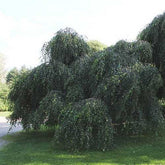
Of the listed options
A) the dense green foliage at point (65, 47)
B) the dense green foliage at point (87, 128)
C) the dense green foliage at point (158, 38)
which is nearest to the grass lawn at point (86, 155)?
the dense green foliage at point (87, 128)

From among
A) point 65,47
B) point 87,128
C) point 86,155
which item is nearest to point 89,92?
point 87,128

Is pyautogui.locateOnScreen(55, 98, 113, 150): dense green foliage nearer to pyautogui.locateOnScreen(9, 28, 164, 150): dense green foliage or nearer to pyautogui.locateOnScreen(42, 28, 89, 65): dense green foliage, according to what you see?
pyautogui.locateOnScreen(9, 28, 164, 150): dense green foliage

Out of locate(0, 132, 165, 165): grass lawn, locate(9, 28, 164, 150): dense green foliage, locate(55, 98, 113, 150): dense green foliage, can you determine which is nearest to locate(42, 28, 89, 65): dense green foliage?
locate(9, 28, 164, 150): dense green foliage

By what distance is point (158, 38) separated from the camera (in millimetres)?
6824

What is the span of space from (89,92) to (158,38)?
9.74ft

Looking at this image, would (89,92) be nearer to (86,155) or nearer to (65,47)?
(65,47)

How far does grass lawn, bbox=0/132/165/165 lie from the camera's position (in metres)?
4.05

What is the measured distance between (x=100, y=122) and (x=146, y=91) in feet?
4.61

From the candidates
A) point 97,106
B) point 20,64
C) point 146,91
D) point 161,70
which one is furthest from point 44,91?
point 20,64

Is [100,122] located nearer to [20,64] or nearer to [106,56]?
[106,56]

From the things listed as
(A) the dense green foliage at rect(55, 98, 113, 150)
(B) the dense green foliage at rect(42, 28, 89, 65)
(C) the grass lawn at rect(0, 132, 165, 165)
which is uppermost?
(B) the dense green foliage at rect(42, 28, 89, 65)

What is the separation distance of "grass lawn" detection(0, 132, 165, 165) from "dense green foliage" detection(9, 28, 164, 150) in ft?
0.97

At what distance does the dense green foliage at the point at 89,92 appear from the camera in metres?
4.79

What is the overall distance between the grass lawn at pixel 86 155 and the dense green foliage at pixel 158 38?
2536 mm
